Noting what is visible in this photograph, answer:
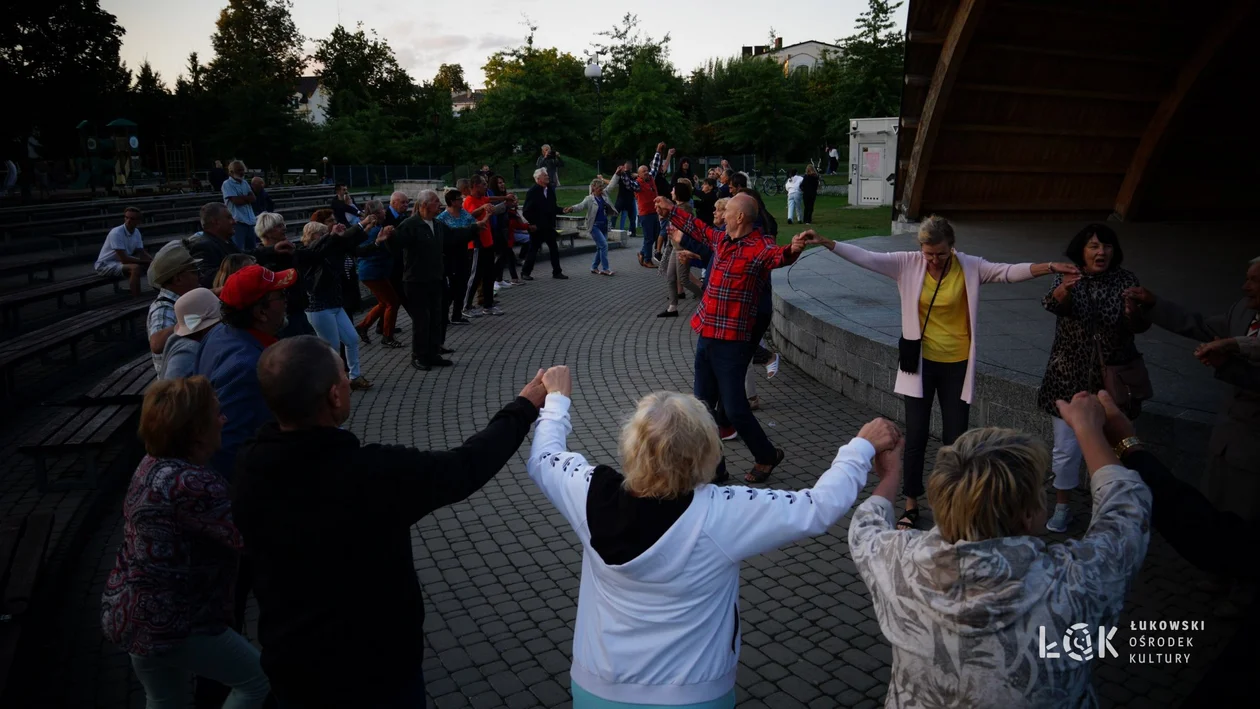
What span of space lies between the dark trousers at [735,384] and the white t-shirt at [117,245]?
1155 cm

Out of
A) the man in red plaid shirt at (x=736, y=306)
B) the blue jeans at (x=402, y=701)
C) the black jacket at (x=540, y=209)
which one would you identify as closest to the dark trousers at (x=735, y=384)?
the man in red plaid shirt at (x=736, y=306)

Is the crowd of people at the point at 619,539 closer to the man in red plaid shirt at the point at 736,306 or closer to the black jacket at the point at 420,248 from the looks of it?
the man in red plaid shirt at the point at 736,306

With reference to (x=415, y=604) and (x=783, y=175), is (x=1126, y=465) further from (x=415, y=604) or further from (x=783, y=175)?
(x=783, y=175)

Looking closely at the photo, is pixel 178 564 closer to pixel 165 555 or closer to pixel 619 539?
pixel 165 555

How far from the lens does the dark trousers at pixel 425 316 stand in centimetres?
1017

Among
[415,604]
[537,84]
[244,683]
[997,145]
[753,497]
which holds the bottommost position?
[244,683]

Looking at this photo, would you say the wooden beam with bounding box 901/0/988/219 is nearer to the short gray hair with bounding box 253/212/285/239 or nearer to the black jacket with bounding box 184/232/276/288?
the short gray hair with bounding box 253/212/285/239

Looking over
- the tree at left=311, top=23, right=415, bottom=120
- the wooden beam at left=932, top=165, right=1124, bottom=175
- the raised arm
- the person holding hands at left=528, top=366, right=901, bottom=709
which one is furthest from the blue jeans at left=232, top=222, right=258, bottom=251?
the tree at left=311, top=23, right=415, bottom=120

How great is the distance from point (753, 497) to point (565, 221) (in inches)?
811

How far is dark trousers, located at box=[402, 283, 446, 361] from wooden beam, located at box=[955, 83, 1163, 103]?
29.7 feet

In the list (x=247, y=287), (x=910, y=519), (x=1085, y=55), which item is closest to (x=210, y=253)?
(x=247, y=287)

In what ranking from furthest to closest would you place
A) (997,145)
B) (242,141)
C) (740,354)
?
(242,141) < (997,145) < (740,354)

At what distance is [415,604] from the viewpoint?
277 centimetres

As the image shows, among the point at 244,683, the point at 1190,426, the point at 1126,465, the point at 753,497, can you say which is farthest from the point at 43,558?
the point at 1190,426
